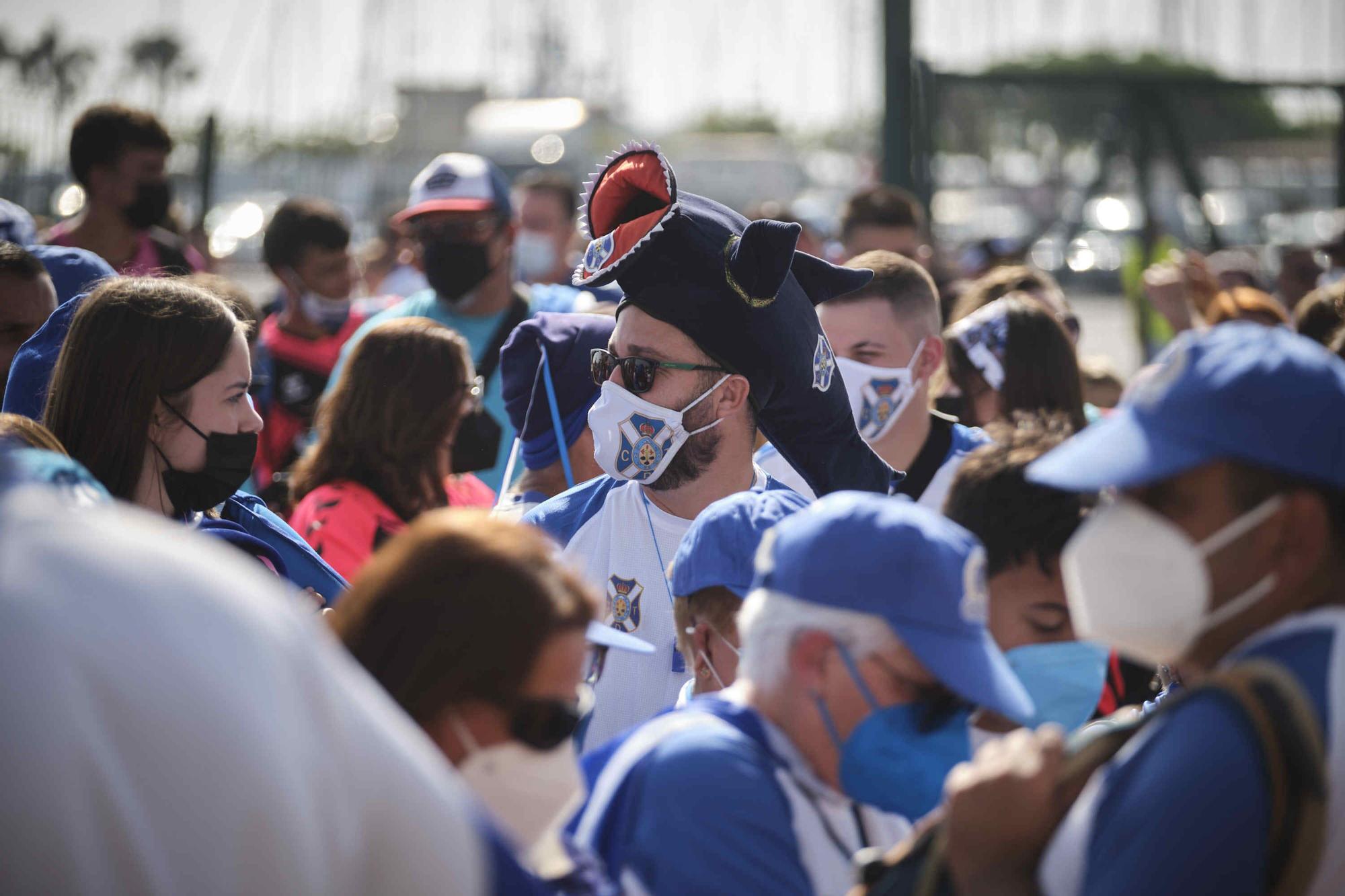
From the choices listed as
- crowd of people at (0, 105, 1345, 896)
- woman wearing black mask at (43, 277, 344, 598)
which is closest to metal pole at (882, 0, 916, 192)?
crowd of people at (0, 105, 1345, 896)

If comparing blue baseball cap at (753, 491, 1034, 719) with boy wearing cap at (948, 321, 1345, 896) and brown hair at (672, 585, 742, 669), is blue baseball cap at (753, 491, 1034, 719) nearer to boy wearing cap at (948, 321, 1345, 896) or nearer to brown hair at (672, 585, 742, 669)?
boy wearing cap at (948, 321, 1345, 896)

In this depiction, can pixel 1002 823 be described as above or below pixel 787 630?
below

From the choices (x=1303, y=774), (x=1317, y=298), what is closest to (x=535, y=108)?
(x=1317, y=298)

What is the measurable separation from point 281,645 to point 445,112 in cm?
2803

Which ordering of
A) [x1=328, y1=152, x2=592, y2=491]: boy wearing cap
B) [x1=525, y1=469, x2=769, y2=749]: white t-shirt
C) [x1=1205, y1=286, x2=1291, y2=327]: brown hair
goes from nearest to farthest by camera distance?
1. [x1=525, y1=469, x2=769, y2=749]: white t-shirt
2. [x1=1205, y1=286, x2=1291, y2=327]: brown hair
3. [x1=328, y1=152, x2=592, y2=491]: boy wearing cap

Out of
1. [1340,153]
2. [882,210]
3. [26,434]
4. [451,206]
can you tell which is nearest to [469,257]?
[451,206]

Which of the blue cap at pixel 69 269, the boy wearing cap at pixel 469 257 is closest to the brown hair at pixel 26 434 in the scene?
the blue cap at pixel 69 269

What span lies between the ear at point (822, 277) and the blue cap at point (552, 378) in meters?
0.62

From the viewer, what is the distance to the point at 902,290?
4863mm

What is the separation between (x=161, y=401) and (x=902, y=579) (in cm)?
194

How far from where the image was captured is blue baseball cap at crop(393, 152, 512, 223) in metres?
6.19

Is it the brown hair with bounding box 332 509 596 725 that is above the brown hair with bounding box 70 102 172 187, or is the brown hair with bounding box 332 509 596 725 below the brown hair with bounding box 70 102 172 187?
below

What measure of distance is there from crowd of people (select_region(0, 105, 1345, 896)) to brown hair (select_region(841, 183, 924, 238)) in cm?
246

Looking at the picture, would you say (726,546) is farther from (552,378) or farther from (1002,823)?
(552,378)
